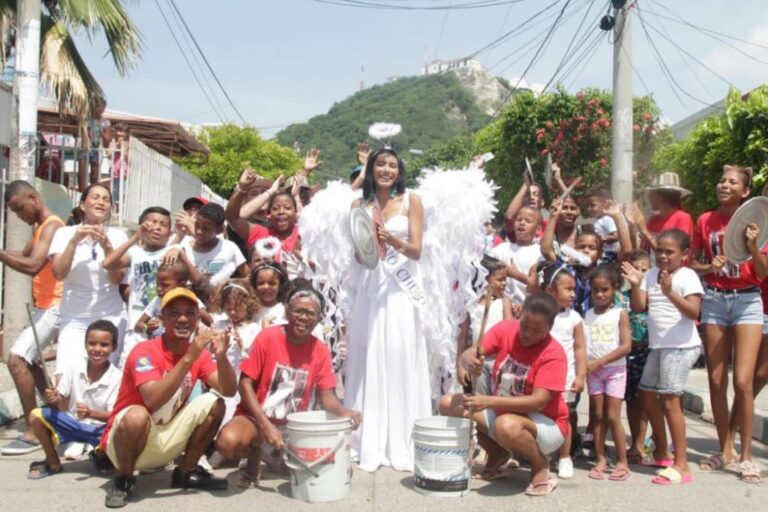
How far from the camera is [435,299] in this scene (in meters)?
5.55

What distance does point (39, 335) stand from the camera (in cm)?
572

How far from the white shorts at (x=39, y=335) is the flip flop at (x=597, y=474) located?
12.1 ft

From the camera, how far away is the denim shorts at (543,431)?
4.65m

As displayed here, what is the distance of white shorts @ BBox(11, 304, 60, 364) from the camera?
5566 millimetres

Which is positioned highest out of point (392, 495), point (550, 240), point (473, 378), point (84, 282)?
point (550, 240)

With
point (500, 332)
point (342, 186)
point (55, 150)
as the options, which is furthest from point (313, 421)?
point (55, 150)

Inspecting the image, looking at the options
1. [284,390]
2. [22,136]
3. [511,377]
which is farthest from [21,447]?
[22,136]

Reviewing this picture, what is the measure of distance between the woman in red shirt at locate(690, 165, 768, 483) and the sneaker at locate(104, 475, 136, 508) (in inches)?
138

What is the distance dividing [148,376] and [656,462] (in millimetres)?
3238

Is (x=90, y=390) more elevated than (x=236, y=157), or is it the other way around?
(x=236, y=157)

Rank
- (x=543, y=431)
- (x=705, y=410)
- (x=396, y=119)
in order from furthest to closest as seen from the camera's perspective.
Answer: (x=396, y=119) → (x=705, y=410) → (x=543, y=431)

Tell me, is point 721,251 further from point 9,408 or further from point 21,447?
point 9,408

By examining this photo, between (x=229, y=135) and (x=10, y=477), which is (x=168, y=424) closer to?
(x=10, y=477)

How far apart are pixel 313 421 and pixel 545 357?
4.49 feet
